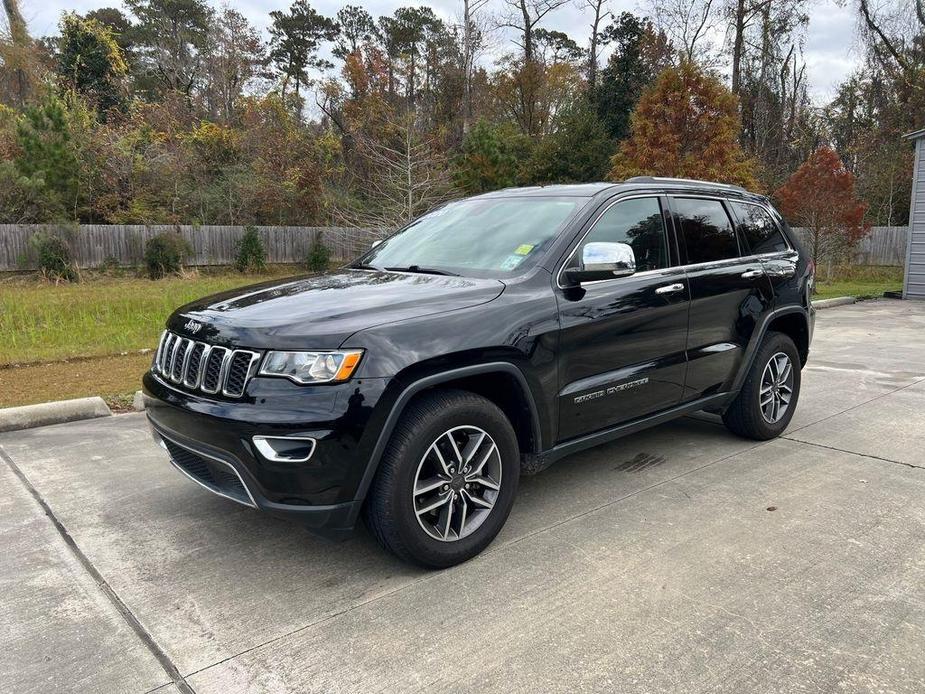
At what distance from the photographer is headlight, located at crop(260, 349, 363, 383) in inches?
114

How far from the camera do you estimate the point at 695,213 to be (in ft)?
15.2

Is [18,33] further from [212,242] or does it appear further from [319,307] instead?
[319,307]

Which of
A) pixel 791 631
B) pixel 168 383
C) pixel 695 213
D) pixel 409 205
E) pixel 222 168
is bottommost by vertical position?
pixel 791 631

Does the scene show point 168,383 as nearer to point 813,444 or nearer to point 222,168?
point 813,444

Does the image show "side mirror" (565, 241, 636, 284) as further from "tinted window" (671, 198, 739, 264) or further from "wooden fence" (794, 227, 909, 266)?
"wooden fence" (794, 227, 909, 266)

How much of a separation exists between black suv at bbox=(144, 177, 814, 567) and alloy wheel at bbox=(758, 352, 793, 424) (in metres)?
0.18

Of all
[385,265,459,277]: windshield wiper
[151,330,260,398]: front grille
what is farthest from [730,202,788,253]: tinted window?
[151,330,260,398]: front grille

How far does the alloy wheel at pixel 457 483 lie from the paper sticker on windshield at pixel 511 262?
94 centimetres

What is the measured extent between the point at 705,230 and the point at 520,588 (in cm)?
278

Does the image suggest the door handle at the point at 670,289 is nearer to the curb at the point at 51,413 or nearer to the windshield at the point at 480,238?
the windshield at the point at 480,238

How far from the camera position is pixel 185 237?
24.1 m

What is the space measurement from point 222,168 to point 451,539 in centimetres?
2702

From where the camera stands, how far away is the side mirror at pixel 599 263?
362 cm

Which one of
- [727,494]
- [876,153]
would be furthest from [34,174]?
[876,153]
